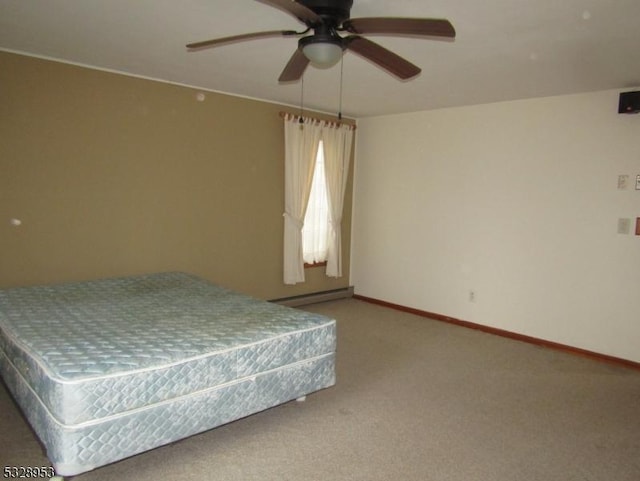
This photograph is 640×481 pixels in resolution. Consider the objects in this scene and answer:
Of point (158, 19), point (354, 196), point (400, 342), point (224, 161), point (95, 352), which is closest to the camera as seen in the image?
point (95, 352)

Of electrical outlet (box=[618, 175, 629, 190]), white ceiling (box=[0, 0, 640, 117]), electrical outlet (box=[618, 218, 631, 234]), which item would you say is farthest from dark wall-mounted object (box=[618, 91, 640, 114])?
electrical outlet (box=[618, 218, 631, 234])

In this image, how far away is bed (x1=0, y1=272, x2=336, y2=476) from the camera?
1896 mm

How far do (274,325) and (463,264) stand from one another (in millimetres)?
2853

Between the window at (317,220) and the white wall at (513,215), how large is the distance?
61 centimetres

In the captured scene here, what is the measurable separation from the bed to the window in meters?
2.25

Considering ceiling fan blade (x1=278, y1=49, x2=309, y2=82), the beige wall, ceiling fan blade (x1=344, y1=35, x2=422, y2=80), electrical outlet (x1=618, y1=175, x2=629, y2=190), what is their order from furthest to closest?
electrical outlet (x1=618, y1=175, x2=629, y2=190) < the beige wall < ceiling fan blade (x1=278, y1=49, x2=309, y2=82) < ceiling fan blade (x1=344, y1=35, x2=422, y2=80)

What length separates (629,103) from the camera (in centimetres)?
350

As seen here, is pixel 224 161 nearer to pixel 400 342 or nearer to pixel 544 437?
pixel 400 342

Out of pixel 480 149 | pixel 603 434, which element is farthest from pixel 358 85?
pixel 603 434

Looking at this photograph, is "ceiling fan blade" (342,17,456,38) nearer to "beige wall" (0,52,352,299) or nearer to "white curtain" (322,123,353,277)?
"beige wall" (0,52,352,299)

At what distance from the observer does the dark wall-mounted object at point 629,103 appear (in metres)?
3.47

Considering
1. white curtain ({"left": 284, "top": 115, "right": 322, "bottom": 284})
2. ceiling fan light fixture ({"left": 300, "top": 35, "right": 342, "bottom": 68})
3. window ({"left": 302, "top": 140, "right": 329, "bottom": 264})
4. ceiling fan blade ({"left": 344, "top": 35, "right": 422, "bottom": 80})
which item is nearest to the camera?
ceiling fan light fixture ({"left": 300, "top": 35, "right": 342, "bottom": 68})

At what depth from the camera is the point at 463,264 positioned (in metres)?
4.79

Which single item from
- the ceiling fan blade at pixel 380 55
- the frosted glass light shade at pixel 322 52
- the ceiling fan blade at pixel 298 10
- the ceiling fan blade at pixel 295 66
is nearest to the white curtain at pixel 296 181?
the ceiling fan blade at pixel 295 66
